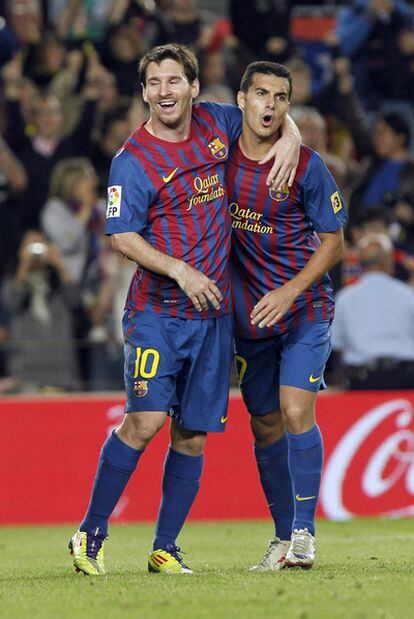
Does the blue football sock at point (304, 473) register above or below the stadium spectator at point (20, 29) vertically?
below

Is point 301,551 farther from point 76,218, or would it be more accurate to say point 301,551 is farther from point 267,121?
point 76,218

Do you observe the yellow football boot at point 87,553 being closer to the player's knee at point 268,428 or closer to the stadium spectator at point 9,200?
the player's knee at point 268,428

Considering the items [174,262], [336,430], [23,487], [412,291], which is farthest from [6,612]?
[412,291]

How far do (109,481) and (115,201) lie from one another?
4.15 feet

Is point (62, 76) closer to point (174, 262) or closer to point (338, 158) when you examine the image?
point (338, 158)

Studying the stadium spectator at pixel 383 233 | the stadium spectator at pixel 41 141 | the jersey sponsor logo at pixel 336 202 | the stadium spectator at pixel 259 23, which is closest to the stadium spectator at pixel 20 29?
the stadium spectator at pixel 41 141

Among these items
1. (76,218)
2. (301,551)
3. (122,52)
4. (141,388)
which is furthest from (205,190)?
(122,52)

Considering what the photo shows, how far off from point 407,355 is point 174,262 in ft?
16.0

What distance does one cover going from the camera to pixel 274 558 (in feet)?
20.3

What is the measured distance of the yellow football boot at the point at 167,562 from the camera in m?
5.98

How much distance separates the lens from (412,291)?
1063 centimetres

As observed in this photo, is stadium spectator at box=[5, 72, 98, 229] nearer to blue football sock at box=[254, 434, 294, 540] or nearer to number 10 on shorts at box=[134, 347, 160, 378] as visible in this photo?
blue football sock at box=[254, 434, 294, 540]

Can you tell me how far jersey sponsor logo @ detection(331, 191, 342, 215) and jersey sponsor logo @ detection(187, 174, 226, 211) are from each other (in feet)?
1.76

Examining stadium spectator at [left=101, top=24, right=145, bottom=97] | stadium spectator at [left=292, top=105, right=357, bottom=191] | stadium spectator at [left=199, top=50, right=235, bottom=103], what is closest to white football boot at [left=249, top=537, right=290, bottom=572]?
stadium spectator at [left=292, top=105, right=357, bottom=191]
